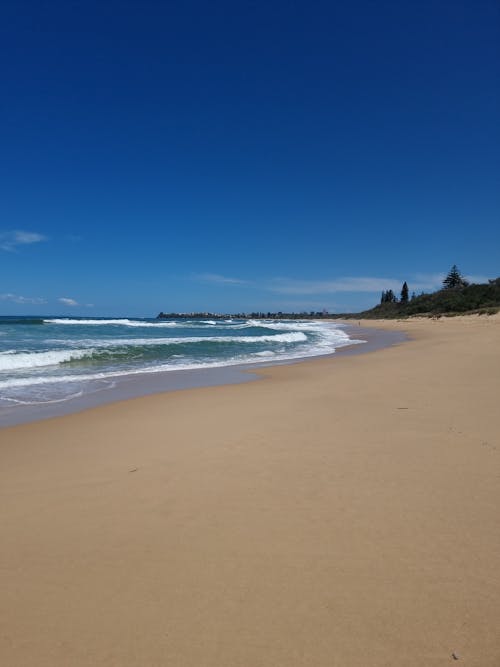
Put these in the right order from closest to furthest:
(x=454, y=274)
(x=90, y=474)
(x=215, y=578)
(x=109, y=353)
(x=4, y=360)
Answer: (x=215, y=578) → (x=90, y=474) → (x=4, y=360) → (x=109, y=353) → (x=454, y=274)

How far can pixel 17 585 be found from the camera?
2.12 meters

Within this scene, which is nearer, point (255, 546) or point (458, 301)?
point (255, 546)

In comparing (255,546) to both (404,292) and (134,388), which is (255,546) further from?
(404,292)

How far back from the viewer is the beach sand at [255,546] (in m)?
1.69

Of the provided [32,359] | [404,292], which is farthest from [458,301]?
[32,359]

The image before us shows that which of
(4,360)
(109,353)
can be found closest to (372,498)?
(4,360)

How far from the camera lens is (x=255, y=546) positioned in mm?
2379

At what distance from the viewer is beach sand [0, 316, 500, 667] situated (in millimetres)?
1690

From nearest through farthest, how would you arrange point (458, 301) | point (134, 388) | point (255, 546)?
point (255, 546), point (134, 388), point (458, 301)

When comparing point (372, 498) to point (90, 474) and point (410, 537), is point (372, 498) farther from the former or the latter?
point (90, 474)

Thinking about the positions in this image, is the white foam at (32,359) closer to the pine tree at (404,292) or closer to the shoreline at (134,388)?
the shoreline at (134,388)

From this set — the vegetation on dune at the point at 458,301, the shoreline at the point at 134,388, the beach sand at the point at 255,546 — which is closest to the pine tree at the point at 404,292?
the vegetation on dune at the point at 458,301

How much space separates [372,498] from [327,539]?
669mm

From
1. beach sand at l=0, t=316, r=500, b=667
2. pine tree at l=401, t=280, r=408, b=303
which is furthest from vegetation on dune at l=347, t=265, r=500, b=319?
beach sand at l=0, t=316, r=500, b=667
